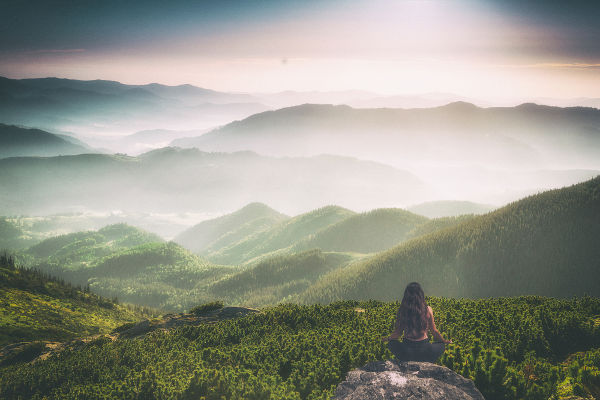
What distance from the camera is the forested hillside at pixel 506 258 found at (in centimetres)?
7362

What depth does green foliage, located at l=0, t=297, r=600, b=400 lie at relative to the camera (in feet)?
40.5

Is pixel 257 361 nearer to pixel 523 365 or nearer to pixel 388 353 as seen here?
pixel 388 353

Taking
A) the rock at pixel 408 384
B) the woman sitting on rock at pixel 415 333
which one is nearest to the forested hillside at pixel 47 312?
the rock at pixel 408 384

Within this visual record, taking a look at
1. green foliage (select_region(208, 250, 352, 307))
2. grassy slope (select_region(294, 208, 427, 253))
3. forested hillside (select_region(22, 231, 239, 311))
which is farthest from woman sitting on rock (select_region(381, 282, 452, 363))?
grassy slope (select_region(294, 208, 427, 253))

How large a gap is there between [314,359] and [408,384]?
4601 mm

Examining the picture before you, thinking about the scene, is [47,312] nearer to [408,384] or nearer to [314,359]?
[314,359]

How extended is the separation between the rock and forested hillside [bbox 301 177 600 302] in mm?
74483

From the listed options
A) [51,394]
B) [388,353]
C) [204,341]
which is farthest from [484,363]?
[51,394]

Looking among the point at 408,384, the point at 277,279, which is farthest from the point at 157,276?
the point at 408,384

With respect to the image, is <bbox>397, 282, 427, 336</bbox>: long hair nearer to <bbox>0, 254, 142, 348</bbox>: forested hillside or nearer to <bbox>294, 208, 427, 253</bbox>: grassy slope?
<bbox>0, 254, 142, 348</bbox>: forested hillside

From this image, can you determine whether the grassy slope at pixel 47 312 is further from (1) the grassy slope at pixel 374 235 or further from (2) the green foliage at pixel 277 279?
(1) the grassy slope at pixel 374 235

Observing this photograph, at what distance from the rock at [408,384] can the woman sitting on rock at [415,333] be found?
112 centimetres

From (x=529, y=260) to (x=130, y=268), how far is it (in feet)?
551

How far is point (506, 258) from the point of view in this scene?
82.5 meters
